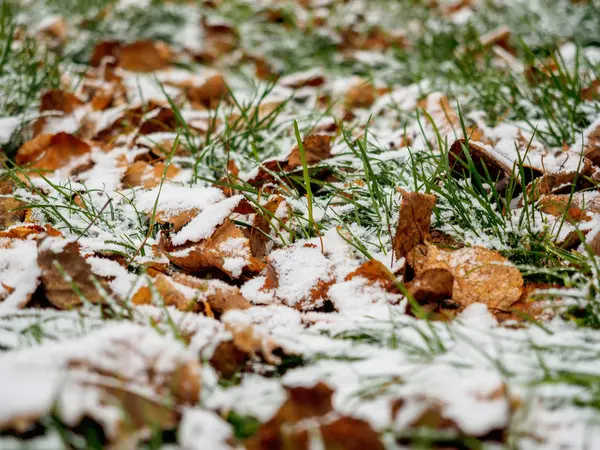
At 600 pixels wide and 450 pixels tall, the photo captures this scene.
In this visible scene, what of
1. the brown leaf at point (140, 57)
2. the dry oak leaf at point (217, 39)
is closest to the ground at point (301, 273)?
the brown leaf at point (140, 57)

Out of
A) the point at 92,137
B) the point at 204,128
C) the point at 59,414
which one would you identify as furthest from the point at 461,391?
the point at 92,137

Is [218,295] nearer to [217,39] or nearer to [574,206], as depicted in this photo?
[574,206]

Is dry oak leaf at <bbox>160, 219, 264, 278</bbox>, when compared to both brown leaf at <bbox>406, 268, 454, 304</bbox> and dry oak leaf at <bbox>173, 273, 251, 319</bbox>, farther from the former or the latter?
brown leaf at <bbox>406, 268, 454, 304</bbox>

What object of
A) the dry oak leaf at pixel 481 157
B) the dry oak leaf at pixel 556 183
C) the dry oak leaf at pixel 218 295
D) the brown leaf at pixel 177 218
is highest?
the dry oak leaf at pixel 481 157

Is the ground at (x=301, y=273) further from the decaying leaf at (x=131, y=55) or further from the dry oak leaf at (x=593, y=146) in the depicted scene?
the decaying leaf at (x=131, y=55)

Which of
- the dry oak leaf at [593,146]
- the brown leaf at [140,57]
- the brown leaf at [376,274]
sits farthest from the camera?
the brown leaf at [140,57]

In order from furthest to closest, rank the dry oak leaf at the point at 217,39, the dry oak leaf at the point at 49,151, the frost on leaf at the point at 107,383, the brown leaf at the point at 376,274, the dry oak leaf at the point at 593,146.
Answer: the dry oak leaf at the point at 217,39, the dry oak leaf at the point at 49,151, the dry oak leaf at the point at 593,146, the brown leaf at the point at 376,274, the frost on leaf at the point at 107,383

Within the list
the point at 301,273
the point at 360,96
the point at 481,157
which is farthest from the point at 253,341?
the point at 360,96
